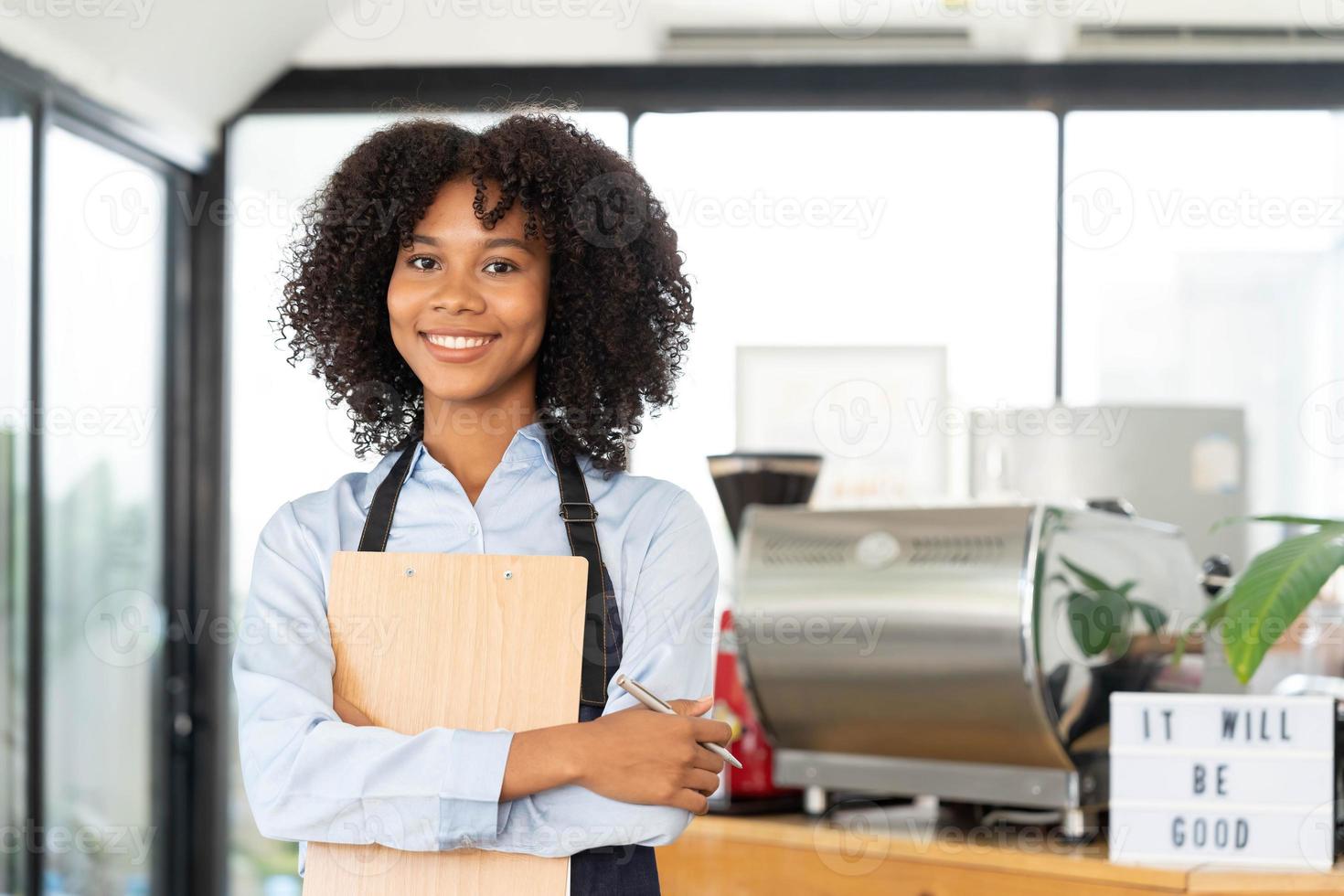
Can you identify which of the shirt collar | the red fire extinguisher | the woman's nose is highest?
the woman's nose

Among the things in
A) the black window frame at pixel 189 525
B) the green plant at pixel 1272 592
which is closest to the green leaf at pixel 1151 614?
the green plant at pixel 1272 592

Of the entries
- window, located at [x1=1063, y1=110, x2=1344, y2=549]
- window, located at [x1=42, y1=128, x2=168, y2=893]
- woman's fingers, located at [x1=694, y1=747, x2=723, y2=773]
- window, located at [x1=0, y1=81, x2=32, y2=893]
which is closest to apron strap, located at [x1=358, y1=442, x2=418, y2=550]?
woman's fingers, located at [x1=694, y1=747, x2=723, y2=773]

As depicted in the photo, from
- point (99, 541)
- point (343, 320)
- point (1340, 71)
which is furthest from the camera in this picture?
point (1340, 71)

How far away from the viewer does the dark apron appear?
3.57ft

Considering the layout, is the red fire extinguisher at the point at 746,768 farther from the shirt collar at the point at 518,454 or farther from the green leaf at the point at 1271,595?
the shirt collar at the point at 518,454

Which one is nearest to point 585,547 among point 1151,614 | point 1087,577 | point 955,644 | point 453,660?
point 453,660

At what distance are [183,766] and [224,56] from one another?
189cm

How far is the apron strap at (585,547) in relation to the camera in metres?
1.11

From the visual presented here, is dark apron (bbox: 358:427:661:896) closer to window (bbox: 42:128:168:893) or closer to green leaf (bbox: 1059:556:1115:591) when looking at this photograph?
green leaf (bbox: 1059:556:1115:591)

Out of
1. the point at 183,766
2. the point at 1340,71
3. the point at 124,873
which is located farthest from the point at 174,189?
the point at 1340,71

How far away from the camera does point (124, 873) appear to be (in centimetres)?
343

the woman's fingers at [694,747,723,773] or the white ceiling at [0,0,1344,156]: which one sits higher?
the white ceiling at [0,0,1344,156]

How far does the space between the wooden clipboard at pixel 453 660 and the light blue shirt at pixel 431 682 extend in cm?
2

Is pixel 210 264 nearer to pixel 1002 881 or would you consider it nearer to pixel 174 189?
pixel 174 189
